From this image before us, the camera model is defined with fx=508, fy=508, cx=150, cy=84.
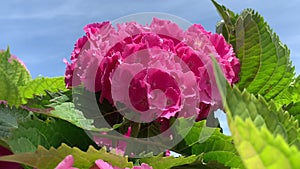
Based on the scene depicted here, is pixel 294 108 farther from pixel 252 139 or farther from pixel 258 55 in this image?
pixel 252 139

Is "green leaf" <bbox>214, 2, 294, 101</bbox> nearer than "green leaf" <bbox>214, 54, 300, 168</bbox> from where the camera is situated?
No

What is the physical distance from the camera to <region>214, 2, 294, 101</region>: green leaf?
2.58 feet

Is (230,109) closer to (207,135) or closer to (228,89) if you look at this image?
(228,89)

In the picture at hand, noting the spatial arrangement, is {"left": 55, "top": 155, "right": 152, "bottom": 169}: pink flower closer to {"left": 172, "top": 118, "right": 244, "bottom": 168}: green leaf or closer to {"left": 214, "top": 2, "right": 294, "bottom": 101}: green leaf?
{"left": 172, "top": 118, "right": 244, "bottom": 168}: green leaf

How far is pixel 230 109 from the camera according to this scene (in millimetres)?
287

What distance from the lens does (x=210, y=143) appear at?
63cm

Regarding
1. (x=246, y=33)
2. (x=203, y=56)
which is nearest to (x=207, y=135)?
(x=203, y=56)

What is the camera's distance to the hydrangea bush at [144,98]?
1.93 ft

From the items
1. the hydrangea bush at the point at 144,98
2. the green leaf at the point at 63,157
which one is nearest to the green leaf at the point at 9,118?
the hydrangea bush at the point at 144,98

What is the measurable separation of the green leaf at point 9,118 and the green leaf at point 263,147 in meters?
0.41

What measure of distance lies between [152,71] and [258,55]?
208 millimetres

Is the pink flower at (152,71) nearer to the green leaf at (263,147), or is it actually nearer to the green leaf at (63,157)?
the green leaf at (63,157)

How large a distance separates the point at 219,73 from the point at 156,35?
16.4 inches

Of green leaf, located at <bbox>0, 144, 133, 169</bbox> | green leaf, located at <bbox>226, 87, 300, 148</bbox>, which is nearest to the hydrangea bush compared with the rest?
green leaf, located at <bbox>0, 144, 133, 169</bbox>
